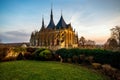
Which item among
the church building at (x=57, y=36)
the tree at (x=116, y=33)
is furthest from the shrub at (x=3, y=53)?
the church building at (x=57, y=36)

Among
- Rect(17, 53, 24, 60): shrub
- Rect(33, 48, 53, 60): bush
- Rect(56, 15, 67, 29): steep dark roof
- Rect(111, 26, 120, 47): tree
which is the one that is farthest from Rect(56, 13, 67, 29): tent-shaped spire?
Rect(17, 53, 24, 60): shrub

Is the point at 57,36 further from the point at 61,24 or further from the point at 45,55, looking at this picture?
the point at 45,55

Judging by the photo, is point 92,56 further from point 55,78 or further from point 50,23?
point 50,23

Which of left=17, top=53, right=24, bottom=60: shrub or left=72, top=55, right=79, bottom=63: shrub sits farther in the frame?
left=17, top=53, right=24, bottom=60: shrub

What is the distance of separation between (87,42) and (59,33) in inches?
547

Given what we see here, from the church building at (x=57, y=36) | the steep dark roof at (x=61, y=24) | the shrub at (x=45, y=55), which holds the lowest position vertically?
the shrub at (x=45, y=55)

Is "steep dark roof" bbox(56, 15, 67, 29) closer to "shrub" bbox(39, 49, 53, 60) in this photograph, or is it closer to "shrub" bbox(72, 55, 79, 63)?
"shrub" bbox(39, 49, 53, 60)

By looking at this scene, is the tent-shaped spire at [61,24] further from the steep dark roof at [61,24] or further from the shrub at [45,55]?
the shrub at [45,55]

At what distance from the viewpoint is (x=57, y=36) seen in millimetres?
72562

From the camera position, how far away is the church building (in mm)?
70894

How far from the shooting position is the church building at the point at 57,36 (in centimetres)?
7089

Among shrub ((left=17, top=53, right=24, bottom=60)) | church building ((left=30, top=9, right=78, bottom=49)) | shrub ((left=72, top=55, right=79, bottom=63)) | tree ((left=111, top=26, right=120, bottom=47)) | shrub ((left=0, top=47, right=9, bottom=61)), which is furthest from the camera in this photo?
church building ((left=30, top=9, right=78, bottom=49))

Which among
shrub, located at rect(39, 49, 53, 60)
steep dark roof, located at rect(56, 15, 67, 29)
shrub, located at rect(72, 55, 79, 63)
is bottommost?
shrub, located at rect(72, 55, 79, 63)

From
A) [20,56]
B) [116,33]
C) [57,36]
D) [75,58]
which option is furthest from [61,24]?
[75,58]
